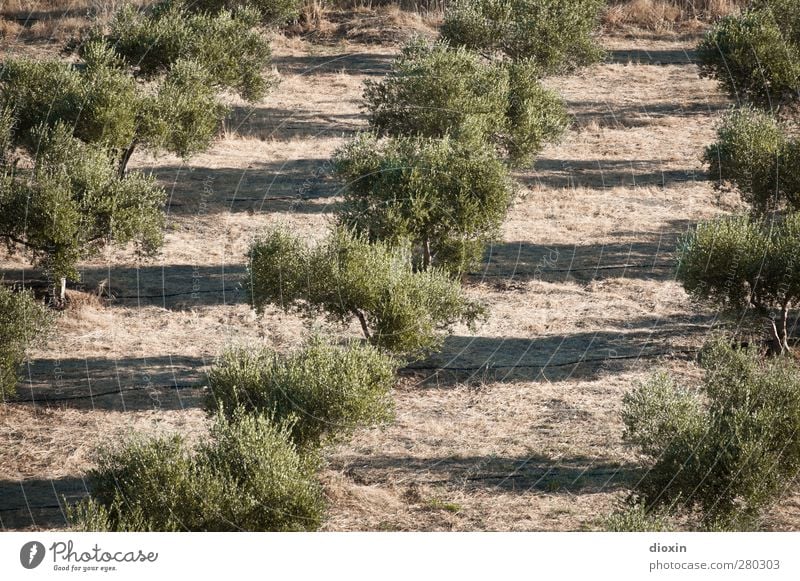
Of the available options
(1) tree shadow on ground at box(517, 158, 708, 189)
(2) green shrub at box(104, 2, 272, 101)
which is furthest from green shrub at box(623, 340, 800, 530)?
(2) green shrub at box(104, 2, 272, 101)

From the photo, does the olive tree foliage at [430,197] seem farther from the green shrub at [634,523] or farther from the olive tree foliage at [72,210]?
the green shrub at [634,523]

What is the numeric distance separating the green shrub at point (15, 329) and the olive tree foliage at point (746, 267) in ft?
64.1

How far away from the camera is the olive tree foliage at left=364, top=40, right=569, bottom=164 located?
4869 centimetres

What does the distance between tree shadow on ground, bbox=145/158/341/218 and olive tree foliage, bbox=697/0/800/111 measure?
19.0 m

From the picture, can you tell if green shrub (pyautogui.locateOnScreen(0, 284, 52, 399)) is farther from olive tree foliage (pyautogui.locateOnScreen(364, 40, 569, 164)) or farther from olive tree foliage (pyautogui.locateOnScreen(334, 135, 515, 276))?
olive tree foliage (pyautogui.locateOnScreen(364, 40, 569, 164))

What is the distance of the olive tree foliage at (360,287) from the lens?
36.3 meters

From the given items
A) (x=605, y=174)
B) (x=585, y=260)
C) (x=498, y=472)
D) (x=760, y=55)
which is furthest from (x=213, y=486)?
(x=760, y=55)

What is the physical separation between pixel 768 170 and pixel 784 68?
1284 centimetres

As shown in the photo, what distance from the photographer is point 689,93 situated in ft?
221

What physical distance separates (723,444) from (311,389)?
10.0 metres

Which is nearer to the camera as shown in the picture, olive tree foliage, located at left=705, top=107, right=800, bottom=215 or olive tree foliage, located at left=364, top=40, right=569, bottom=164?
olive tree foliage, located at left=705, top=107, right=800, bottom=215

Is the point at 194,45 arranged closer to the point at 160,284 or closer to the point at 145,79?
the point at 145,79

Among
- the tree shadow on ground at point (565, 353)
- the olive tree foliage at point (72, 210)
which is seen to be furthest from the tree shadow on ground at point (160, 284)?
the tree shadow on ground at point (565, 353)
